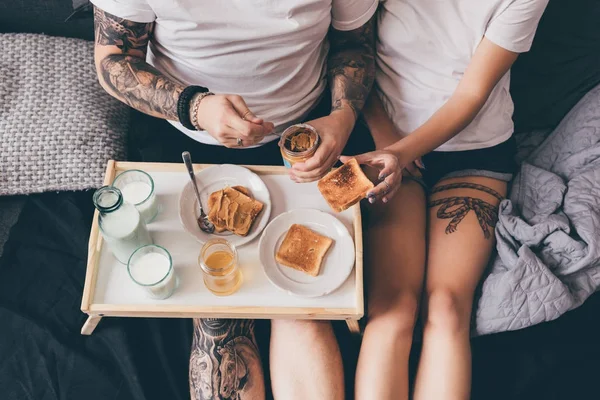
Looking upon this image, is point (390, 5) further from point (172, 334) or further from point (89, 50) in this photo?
point (172, 334)

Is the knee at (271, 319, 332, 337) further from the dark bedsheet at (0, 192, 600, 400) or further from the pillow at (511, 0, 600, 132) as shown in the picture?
the pillow at (511, 0, 600, 132)

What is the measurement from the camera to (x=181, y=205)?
1.28 meters

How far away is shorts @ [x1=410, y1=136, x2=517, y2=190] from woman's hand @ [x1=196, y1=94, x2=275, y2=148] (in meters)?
0.58

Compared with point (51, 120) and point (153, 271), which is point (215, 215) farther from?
point (51, 120)

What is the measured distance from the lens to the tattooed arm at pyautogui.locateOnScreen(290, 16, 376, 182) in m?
Answer: 1.31

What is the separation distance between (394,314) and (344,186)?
367 millimetres

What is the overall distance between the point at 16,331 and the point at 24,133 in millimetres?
561

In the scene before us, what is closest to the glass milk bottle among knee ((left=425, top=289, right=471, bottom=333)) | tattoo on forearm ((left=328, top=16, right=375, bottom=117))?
tattoo on forearm ((left=328, top=16, right=375, bottom=117))

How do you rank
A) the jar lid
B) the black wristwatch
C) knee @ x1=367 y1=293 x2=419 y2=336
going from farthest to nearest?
knee @ x1=367 y1=293 x2=419 y2=336, the black wristwatch, the jar lid

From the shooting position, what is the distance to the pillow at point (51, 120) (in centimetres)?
155

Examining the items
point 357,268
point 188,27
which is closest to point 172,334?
point 357,268

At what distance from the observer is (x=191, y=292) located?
118 centimetres

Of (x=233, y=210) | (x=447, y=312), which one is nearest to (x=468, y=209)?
(x=447, y=312)

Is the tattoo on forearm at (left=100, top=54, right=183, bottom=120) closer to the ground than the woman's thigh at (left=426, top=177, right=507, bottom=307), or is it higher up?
higher up
